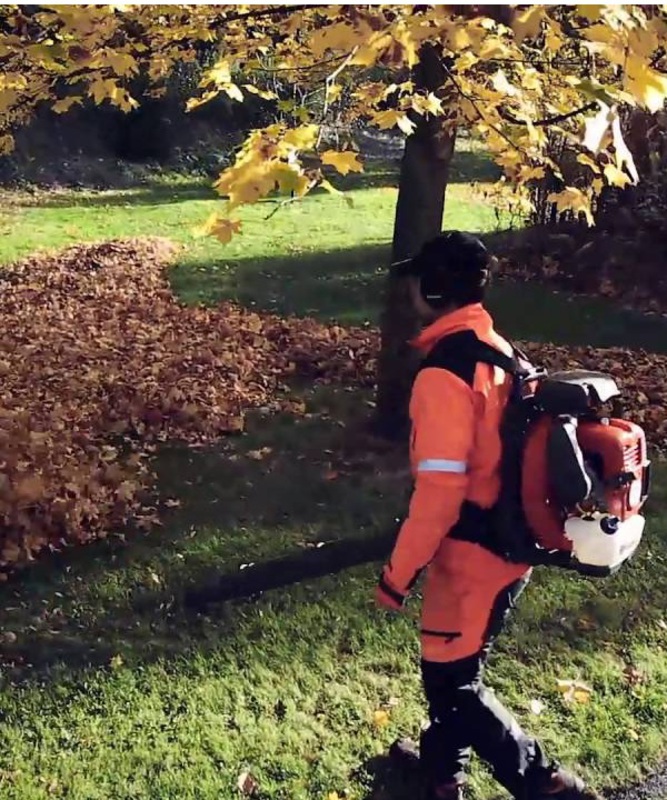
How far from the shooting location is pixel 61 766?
340 centimetres

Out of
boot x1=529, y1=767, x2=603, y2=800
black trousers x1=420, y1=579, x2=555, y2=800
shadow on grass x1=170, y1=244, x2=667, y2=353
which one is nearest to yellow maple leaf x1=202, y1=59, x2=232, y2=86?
black trousers x1=420, y1=579, x2=555, y2=800

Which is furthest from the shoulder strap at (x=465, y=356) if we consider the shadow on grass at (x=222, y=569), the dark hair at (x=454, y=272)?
the shadow on grass at (x=222, y=569)

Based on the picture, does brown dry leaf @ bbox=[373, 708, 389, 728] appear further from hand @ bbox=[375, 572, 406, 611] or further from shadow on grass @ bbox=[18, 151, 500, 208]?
shadow on grass @ bbox=[18, 151, 500, 208]

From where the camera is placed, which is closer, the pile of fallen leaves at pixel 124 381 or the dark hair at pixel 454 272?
the dark hair at pixel 454 272

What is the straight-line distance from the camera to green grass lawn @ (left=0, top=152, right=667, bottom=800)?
3434 mm

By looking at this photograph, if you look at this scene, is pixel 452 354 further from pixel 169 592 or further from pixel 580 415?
pixel 169 592

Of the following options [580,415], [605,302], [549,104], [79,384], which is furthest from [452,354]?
[605,302]

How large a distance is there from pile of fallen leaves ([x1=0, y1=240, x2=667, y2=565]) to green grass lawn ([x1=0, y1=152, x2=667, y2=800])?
0.83ft

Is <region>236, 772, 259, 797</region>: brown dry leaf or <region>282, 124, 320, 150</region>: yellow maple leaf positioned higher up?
<region>282, 124, 320, 150</region>: yellow maple leaf

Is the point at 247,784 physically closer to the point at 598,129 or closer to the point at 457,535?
the point at 457,535

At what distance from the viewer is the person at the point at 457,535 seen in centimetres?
261

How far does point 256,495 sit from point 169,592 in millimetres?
1123

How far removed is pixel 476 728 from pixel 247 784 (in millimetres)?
880

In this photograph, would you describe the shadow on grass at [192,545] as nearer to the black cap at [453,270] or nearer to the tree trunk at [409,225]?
the tree trunk at [409,225]
